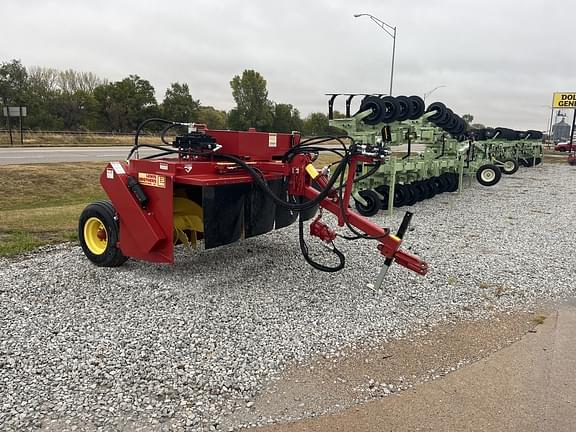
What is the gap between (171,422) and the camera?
9.34 feet

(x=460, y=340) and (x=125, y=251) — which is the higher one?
(x=125, y=251)

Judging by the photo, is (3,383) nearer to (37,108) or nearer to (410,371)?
(410,371)

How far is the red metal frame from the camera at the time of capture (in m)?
4.66

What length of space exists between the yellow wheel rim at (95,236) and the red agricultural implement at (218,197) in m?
0.01

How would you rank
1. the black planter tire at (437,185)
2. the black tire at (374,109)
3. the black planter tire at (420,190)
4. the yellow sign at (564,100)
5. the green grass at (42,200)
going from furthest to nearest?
the yellow sign at (564,100)
the black planter tire at (437,185)
the black planter tire at (420,190)
the black tire at (374,109)
the green grass at (42,200)

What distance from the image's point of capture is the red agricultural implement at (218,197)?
15.2 feet

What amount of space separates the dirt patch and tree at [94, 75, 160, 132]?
47541 mm

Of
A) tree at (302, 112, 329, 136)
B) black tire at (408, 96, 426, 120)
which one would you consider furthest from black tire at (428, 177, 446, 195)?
tree at (302, 112, 329, 136)

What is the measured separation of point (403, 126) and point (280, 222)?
5.58m

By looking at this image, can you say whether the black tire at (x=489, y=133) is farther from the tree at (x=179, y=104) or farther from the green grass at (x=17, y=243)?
the tree at (x=179, y=104)

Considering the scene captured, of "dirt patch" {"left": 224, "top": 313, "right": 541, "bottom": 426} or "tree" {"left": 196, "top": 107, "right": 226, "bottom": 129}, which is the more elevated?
"tree" {"left": 196, "top": 107, "right": 226, "bottom": 129}

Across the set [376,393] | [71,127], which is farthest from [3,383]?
[71,127]

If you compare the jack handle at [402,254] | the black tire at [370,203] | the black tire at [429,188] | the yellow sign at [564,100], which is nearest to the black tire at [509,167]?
the black tire at [429,188]

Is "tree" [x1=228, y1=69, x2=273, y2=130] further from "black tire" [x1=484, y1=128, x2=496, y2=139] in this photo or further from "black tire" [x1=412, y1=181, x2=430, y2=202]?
"black tire" [x1=412, y1=181, x2=430, y2=202]
